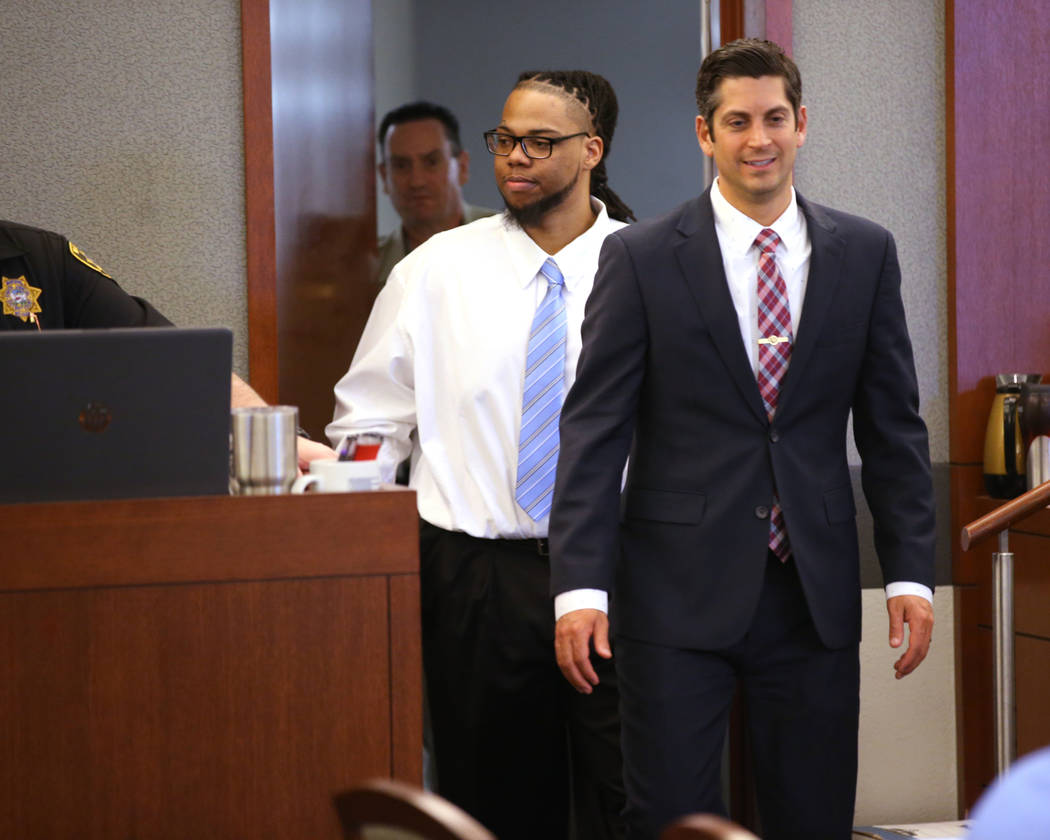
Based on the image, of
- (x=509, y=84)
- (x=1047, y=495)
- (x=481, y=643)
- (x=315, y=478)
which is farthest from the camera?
(x=509, y=84)

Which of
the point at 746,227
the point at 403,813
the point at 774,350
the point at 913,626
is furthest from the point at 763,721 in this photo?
the point at 403,813

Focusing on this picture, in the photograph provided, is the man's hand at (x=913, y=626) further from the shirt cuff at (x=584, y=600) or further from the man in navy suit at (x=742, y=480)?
the shirt cuff at (x=584, y=600)

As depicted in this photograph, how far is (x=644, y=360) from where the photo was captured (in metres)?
2.17

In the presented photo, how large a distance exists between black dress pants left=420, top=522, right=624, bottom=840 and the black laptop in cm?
120

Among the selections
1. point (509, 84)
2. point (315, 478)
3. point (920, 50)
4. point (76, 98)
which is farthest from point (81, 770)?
point (920, 50)

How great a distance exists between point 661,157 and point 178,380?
214cm

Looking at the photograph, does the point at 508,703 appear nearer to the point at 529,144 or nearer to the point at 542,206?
the point at 542,206

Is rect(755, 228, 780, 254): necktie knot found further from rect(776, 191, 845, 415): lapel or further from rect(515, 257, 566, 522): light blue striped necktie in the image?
rect(515, 257, 566, 522): light blue striped necktie

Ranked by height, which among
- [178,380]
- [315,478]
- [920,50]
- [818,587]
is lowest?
[818,587]

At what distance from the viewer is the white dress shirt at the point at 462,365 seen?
9.27 feet

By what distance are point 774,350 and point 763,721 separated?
60 cm

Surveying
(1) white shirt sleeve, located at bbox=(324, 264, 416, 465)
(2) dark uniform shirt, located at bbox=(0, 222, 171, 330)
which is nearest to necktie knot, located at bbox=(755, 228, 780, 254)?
(1) white shirt sleeve, located at bbox=(324, 264, 416, 465)

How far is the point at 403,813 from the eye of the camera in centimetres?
91

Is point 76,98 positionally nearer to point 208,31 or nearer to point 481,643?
point 208,31
